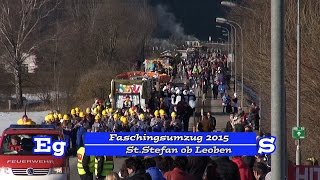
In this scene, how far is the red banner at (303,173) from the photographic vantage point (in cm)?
1281

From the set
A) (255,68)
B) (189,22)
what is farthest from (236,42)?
(189,22)

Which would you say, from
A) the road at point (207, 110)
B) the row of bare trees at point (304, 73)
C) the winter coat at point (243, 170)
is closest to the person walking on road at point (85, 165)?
Result: the winter coat at point (243, 170)

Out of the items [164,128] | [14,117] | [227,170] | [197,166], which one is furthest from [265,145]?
[14,117]

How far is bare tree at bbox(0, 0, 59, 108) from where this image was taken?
6775 cm

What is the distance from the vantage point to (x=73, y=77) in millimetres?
59625

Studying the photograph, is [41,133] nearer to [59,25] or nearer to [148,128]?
[148,128]

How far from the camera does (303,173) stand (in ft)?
42.3

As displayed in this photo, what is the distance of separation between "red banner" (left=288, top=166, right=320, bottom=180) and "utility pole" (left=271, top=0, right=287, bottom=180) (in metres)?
2.53

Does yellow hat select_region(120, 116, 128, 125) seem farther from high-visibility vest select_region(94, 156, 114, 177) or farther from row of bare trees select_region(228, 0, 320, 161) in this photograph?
high-visibility vest select_region(94, 156, 114, 177)

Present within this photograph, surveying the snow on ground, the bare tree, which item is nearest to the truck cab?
the snow on ground

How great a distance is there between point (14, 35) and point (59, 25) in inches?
217

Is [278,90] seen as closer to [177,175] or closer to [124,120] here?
[177,175]

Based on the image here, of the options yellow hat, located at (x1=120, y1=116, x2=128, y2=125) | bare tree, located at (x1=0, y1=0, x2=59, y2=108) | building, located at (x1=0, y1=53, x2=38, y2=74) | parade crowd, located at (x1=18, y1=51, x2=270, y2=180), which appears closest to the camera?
parade crowd, located at (x1=18, y1=51, x2=270, y2=180)

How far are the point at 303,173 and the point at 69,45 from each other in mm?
53710
